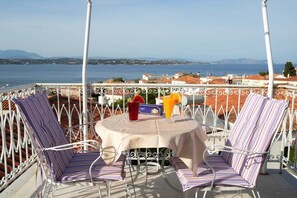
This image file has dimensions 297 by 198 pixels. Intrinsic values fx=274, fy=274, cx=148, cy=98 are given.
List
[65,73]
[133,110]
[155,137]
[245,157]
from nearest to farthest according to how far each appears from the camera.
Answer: [155,137] → [245,157] → [133,110] → [65,73]

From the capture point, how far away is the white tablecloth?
2158 millimetres

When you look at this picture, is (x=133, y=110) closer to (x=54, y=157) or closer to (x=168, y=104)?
(x=168, y=104)

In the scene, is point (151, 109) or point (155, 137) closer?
point (155, 137)

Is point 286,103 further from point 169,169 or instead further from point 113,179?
point 169,169

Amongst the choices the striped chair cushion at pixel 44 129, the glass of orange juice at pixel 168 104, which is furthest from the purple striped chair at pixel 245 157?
the striped chair cushion at pixel 44 129

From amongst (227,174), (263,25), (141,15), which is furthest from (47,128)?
(141,15)

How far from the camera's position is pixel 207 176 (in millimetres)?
2346

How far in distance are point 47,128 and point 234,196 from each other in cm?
217

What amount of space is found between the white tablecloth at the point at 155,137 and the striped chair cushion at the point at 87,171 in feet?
0.39

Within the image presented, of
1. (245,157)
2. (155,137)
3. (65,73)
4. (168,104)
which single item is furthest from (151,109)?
(65,73)

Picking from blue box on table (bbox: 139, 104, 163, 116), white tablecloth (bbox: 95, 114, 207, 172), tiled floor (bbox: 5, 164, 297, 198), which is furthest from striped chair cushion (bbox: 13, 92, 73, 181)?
blue box on table (bbox: 139, 104, 163, 116)

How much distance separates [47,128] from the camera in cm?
259

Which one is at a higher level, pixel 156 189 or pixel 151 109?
pixel 151 109

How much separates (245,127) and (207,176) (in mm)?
687
